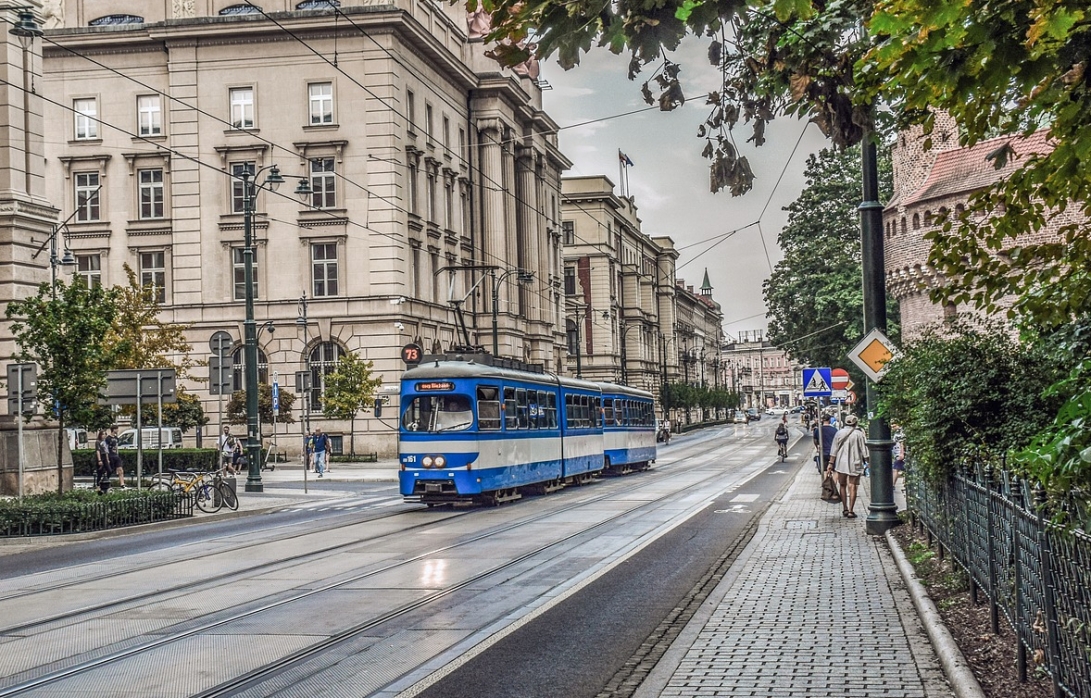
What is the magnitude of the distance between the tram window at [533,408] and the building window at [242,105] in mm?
28982

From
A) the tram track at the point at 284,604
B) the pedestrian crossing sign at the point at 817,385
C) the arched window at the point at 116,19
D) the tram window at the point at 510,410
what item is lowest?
the tram track at the point at 284,604

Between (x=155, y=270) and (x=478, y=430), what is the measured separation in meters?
32.8

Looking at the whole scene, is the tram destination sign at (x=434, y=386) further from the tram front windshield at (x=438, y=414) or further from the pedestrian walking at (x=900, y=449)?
the pedestrian walking at (x=900, y=449)

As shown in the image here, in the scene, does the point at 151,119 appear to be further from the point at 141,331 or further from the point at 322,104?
the point at 141,331

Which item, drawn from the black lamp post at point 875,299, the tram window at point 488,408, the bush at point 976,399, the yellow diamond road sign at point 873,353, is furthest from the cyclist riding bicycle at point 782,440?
the bush at point 976,399

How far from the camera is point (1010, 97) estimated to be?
791cm

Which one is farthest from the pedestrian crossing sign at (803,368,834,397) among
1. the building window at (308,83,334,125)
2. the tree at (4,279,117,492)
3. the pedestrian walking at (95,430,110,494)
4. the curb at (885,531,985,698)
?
the building window at (308,83,334,125)

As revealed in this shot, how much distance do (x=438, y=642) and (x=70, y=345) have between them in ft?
52.8

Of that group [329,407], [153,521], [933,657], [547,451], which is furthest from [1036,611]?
[329,407]

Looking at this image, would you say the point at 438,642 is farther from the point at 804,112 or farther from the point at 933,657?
the point at 804,112

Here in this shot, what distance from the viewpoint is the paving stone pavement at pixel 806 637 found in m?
7.89

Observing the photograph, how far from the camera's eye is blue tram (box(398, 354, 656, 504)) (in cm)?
2631

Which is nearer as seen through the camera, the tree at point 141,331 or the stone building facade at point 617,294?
the tree at point 141,331

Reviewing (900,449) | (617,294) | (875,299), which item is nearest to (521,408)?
(900,449)
